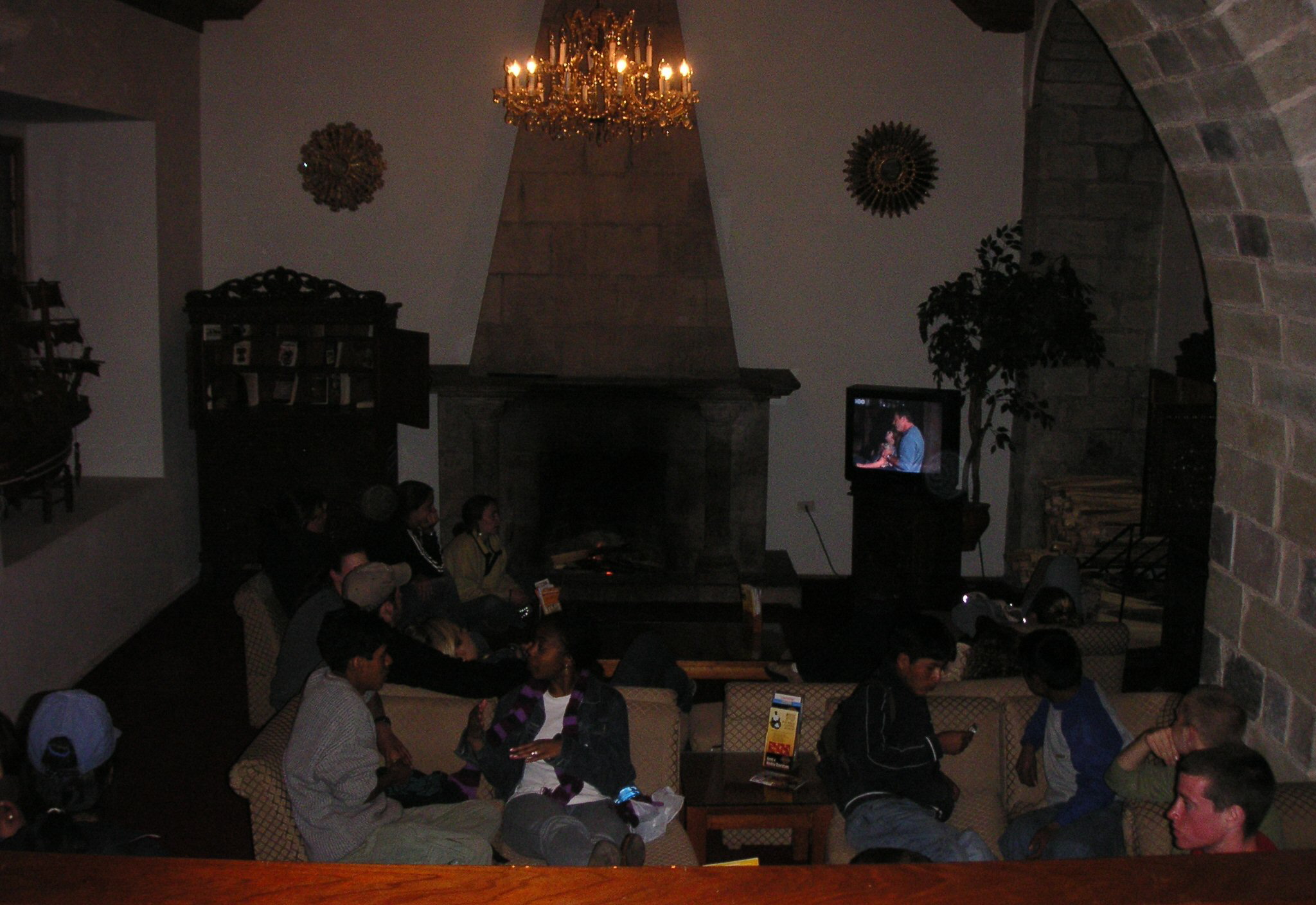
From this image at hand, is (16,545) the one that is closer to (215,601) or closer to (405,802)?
(215,601)

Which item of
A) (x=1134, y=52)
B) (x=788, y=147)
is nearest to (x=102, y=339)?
(x=788, y=147)

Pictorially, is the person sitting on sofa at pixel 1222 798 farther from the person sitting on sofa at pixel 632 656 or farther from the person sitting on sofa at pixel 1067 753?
the person sitting on sofa at pixel 632 656

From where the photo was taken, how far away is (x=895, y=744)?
12.3ft

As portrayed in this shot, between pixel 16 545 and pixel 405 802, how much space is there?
302 cm

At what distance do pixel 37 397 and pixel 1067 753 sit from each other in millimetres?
5133

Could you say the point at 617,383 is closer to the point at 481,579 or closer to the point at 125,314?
the point at 481,579

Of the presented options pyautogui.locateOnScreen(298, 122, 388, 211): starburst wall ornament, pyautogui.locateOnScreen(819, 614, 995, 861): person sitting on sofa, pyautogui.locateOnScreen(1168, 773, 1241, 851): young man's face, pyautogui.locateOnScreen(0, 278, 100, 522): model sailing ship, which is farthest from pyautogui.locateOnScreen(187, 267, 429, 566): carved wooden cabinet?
pyautogui.locateOnScreen(1168, 773, 1241, 851): young man's face

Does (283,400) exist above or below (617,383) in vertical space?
below

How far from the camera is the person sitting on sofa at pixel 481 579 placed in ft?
19.7

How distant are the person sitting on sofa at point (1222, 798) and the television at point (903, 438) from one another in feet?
15.4

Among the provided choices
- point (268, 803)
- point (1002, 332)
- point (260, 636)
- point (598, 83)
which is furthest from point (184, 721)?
point (1002, 332)

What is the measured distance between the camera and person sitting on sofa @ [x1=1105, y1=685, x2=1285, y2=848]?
3.16m

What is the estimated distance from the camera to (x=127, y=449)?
7375 millimetres

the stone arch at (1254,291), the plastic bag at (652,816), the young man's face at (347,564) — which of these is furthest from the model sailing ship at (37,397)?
the stone arch at (1254,291)
